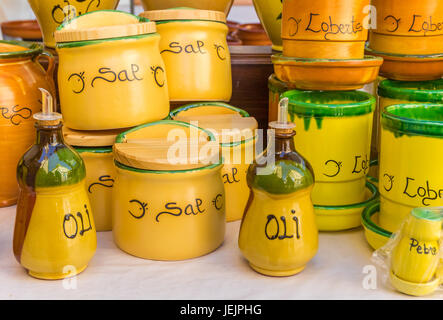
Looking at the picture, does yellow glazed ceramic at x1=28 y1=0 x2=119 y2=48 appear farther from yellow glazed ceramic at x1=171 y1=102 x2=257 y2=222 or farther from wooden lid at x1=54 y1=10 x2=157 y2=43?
yellow glazed ceramic at x1=171 y1=102 x2=257 y2=222

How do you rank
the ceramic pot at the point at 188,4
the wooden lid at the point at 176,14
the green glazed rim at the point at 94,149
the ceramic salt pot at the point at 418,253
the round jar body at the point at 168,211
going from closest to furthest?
the ceramic salt pot at the point at 418,253 < the round jar body at the point at 168,211 < the green glazed rim at the point at 94,149 < the wooden lid at the point at 176,14 < the ceramic pot at the point at 188,4

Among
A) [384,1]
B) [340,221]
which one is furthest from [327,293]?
[384,1]

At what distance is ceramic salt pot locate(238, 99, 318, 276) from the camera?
0.73m

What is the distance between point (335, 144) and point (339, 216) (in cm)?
12

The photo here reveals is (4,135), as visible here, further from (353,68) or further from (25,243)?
(353,68)

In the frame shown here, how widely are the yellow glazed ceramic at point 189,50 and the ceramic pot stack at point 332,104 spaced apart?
17cm

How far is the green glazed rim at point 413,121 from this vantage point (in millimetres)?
756

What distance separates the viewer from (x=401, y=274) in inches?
28.5

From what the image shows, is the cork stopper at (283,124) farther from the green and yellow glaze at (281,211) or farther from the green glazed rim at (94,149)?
the green glazed rim at (94,149)

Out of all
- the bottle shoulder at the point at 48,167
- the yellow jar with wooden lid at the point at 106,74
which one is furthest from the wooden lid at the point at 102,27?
the bottle shoulder at the point at 48,167

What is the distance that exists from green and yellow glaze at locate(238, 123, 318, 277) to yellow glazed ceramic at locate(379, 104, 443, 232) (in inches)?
5.5

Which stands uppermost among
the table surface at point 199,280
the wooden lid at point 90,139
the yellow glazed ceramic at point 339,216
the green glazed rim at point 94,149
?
the wooden lid at point 90,139

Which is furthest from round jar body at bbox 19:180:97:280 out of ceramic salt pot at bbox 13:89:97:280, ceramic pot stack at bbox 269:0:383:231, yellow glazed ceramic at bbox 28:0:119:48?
yellow glazed ceramic at bbox 28:0:119:48
